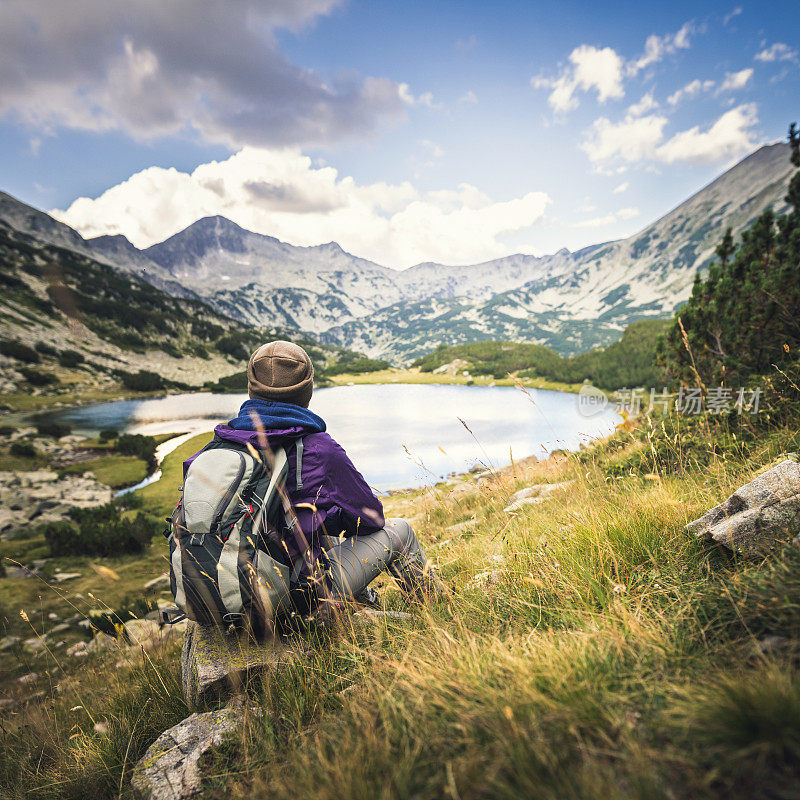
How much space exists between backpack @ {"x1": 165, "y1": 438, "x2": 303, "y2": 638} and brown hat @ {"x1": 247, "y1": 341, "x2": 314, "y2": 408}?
23.5 inches

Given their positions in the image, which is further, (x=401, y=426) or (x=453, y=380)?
(x=453, y=380)

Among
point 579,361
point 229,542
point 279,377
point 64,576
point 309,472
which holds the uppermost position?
point 279,377

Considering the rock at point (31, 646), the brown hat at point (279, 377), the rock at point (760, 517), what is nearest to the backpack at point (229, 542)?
the brown hat at point (279, 377)

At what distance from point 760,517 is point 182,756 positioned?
136 inches

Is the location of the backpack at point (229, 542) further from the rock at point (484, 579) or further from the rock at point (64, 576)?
the rock at point (64, 576)

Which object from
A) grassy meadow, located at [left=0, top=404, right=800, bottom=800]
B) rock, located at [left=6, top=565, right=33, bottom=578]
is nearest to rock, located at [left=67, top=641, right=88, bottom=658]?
grassy meadow, located at [left=0, top=404, right=800, bottom=800]

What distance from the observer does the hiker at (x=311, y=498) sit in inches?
93.1

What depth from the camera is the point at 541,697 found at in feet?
4.00

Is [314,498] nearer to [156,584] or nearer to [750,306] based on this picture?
[750,306]

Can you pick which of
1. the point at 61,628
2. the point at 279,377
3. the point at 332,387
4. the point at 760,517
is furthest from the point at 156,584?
the point at 332,387

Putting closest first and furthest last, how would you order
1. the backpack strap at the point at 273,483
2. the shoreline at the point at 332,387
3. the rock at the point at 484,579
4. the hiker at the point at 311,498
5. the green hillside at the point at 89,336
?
the backpack strap at the point at 273,483 < the hiker at the point at 311,498 < the rock at the point at 484,579 < the shoreline at the point at 332,387 < the green hillside at the point at 89,336

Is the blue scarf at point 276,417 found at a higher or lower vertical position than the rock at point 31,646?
higher

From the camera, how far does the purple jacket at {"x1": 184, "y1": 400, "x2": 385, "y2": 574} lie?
2.37 metres

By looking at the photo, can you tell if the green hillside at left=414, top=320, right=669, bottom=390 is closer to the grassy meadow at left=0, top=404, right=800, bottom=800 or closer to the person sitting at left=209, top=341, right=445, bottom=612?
the grassy meadow at left=0, top=404, right=800, bottom=800
